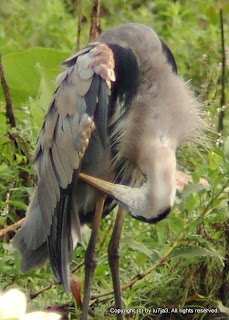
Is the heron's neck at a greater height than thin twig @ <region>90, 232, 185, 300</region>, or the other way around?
the heron's neck

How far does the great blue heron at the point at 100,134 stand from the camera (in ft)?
12.8

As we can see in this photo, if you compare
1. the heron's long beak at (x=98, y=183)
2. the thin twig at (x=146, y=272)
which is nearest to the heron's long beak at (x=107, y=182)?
the heron's long beak at (x=98, y=183)

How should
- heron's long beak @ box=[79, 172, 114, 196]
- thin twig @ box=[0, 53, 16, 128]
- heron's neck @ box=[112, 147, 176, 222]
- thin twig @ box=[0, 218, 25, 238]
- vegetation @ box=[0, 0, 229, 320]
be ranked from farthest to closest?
thin twig @ box=[0, 53, 16, 128] → thin twig @ box=[0, 218, 25, 238] → vegetation @ box=[0, 0, 229, 320] → heron's long beak @ box=[79, 172, 114, 196] → heron's neck @ box=[112, 147, 176, 222]

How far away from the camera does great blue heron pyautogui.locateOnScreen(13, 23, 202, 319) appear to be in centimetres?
389

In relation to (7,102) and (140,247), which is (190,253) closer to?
(140,247)

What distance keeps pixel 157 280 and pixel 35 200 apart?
2.00 ft

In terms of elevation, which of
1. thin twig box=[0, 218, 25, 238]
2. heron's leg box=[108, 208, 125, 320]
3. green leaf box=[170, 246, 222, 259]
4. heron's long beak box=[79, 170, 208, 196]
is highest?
heron's long beak box=[79, 170, 208, 196]

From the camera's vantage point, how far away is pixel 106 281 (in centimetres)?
452

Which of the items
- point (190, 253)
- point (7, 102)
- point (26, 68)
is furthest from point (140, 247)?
point (26, 68)

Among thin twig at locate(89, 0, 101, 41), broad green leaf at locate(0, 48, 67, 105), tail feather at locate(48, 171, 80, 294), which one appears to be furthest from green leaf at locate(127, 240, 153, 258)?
broad green leaf at locate(0, 48, 67, 105)

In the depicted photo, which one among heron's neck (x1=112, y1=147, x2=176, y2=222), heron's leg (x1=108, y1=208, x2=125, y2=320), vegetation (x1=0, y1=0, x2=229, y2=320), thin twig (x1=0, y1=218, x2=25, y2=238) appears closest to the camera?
heron's neck (x1=112, y1=147, x2=176, y2=222)

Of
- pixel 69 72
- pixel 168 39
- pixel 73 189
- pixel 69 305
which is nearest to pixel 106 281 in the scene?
pixel 69 305

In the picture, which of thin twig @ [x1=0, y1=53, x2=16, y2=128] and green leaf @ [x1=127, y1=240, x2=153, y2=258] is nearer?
green leaf @ [x1=127, y1=240, x2=153, y2=258]

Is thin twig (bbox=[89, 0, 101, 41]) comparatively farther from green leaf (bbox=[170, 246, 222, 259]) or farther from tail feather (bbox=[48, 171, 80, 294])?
green leaf (bbox=[170, 246, 222, 259])
